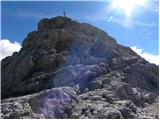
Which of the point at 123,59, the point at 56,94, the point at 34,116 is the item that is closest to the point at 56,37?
the point at 123,59

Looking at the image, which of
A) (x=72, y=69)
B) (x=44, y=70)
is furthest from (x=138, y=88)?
(x=44, y=70)

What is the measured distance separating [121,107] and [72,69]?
1179cm

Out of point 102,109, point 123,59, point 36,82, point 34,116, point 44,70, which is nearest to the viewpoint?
point 34,116

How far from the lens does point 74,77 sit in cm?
3916

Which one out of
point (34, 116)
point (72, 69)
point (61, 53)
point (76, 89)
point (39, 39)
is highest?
point (39, 39)

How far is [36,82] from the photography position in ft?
132

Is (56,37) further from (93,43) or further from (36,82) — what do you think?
(36,82)

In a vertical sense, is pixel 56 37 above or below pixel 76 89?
above

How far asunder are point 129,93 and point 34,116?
14.6 meters

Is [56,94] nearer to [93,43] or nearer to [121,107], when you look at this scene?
[121,107]

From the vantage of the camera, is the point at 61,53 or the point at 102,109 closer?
the point at 102,109

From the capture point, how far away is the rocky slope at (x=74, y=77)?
29.2m

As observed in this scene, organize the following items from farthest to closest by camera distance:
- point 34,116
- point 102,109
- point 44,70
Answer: point 44,70 → point 102,109 → point 34,116

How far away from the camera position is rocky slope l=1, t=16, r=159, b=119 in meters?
29.2
